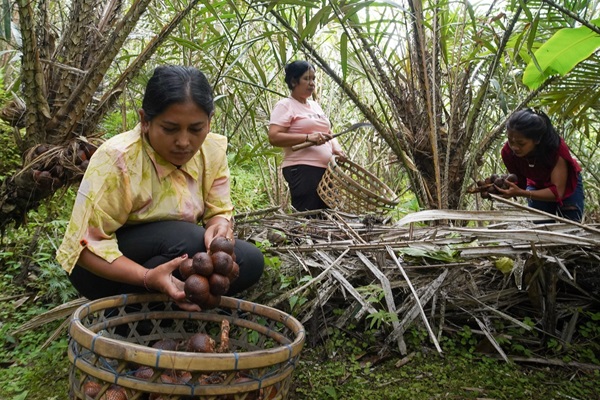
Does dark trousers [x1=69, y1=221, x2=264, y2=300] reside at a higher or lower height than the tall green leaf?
lower

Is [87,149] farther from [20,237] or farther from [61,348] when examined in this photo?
[20,237]

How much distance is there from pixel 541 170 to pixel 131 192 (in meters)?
2.47

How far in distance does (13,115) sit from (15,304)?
906 mm

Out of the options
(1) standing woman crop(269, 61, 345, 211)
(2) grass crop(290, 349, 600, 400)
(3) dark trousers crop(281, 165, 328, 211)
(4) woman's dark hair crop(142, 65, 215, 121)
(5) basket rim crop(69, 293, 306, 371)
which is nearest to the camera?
(5) basket rim crop(69, 293, 306, 371)

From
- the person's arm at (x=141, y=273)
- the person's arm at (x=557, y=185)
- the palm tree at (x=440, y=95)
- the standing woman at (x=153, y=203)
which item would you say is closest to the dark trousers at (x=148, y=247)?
the standing woman at (x=153, y=203)

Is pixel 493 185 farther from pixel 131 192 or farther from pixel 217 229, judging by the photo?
pixel 131 192

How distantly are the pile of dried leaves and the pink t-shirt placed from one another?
1.32 metres

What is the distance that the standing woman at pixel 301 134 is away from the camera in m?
3.47

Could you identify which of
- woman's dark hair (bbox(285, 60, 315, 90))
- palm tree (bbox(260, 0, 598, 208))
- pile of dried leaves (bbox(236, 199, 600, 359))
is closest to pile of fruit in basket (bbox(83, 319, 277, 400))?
pile of dried leaves (bbox(236, 199, 600, 359))

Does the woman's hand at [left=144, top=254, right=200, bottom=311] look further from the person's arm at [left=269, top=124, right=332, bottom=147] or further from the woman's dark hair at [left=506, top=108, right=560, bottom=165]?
the woman's dark hair at [left=506, top=108, right=560, bottom=165]

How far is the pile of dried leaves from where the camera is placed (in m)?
1.94

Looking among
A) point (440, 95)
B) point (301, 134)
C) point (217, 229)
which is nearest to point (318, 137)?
point (301, 134)

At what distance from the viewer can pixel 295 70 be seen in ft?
11.5

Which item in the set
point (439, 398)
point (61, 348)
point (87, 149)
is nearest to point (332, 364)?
point (439, 398)
